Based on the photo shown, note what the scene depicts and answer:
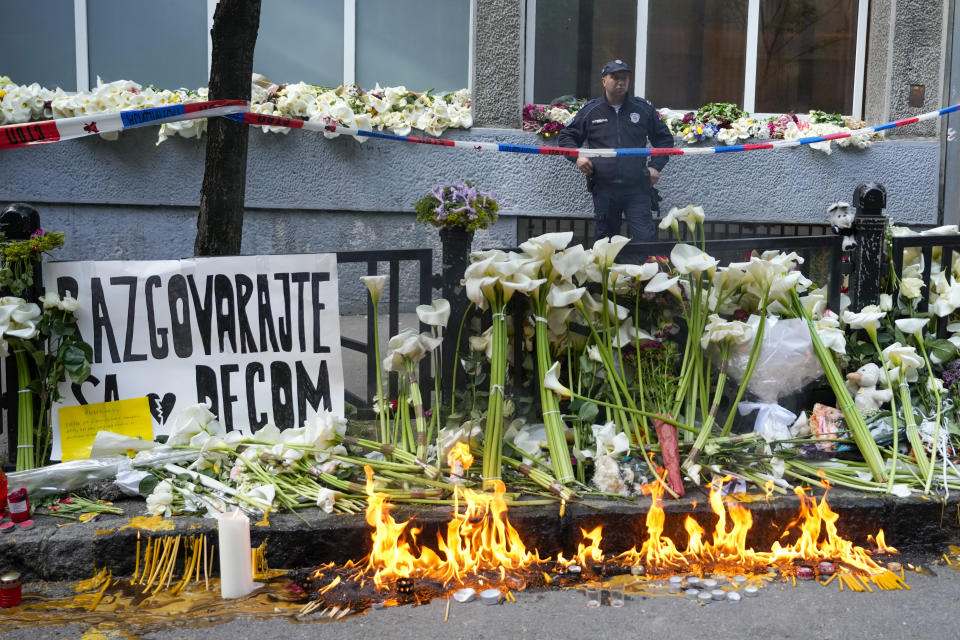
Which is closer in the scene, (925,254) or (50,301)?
(50,301)

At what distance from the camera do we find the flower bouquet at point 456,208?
168 inches

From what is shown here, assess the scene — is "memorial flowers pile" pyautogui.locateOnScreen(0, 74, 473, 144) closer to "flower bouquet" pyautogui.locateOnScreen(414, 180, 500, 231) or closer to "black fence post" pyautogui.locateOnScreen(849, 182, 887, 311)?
"flower bouquet" pyautogui.locateOnScreen(414, 180, 500, 231)

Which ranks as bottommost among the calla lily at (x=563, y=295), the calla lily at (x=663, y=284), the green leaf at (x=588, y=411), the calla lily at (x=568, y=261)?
the green leaf at (x=588, y=411)

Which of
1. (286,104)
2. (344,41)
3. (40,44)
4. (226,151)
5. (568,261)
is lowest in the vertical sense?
(568,261)

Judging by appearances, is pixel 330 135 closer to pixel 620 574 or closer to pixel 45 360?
pixel 45 360

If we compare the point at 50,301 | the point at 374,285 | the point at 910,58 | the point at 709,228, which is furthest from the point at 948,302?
the point at 910,58

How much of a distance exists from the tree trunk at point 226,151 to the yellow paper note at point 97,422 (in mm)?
1272

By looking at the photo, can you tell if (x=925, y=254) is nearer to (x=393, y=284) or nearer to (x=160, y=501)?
(x=393, y=284)

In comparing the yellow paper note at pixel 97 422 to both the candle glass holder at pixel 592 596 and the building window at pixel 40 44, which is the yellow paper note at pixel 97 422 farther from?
the building window at pixel 40 44

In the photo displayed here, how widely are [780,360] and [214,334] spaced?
2685mm

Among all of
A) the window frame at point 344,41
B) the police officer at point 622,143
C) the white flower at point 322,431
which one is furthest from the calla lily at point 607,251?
the window frame at point 344,41

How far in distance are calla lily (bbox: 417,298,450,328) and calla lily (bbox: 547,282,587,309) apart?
1.57ft

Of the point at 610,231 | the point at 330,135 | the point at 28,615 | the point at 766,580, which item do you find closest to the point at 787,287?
the point at 766,580

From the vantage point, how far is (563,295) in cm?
383
